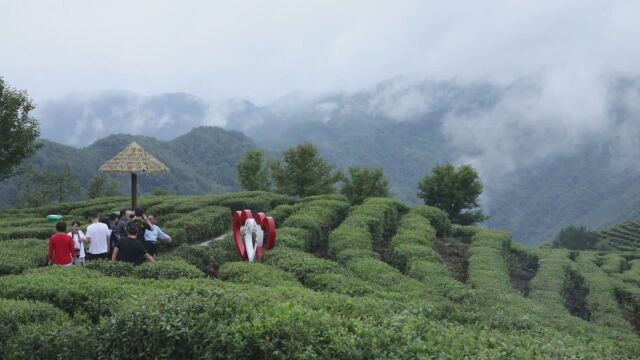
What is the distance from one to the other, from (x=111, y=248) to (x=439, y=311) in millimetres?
9412

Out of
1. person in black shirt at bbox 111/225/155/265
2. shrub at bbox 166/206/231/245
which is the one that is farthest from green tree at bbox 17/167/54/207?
person in black shirt at bbox 111/225/155/265

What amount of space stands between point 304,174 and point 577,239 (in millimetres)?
47637

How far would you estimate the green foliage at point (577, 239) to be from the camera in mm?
80625

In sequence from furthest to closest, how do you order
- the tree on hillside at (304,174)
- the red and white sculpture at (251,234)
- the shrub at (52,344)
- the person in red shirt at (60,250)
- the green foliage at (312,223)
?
the tree on hillside at (304,174), the green foliage at (312,223), the red and white sculpture at (251,234), the person in red shirt at (60,250), the shrub at (52,344)

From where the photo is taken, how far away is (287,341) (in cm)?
649

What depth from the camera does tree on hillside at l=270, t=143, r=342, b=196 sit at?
55281 mm

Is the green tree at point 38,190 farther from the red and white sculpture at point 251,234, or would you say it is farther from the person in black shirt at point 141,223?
the person in black shirt at point 141,223

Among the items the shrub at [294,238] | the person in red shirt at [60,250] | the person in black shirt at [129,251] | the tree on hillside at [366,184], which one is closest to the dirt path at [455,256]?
the shrub at [294,238]

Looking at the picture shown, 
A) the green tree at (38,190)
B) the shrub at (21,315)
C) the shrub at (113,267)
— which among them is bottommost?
the shrub at (21,315)

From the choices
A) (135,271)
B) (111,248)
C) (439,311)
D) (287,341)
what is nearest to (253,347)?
(287,341)

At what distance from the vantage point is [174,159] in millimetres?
152875

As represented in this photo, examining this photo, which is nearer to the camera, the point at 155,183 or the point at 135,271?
the point at 135,271

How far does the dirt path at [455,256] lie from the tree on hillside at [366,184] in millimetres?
27842

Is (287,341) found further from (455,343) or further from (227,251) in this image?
(227,251)
